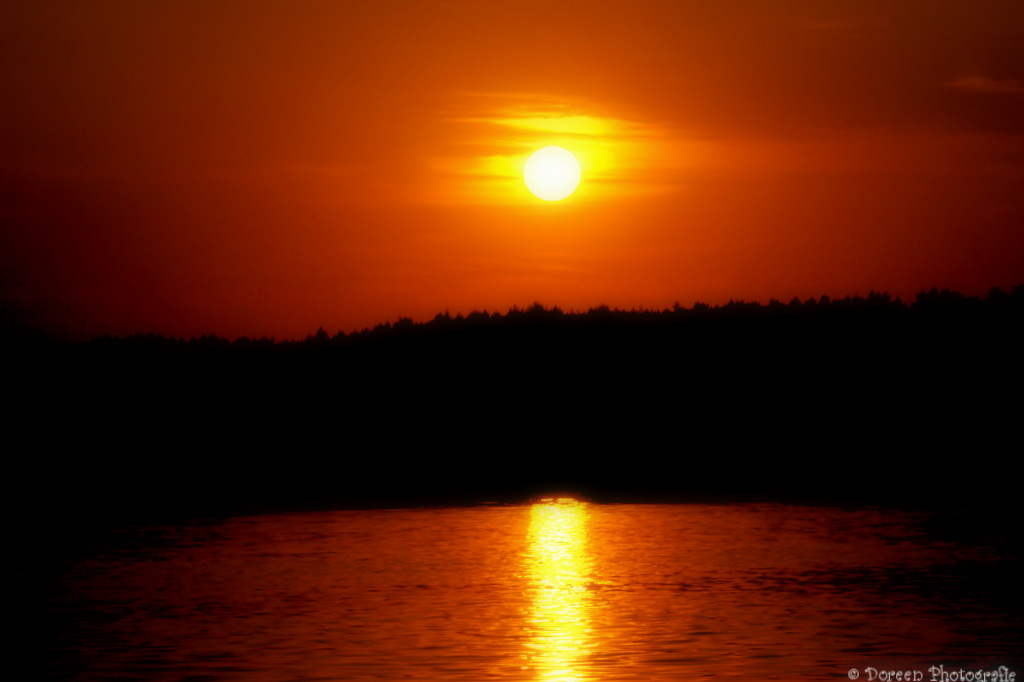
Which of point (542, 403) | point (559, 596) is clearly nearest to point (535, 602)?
point (559, 596)

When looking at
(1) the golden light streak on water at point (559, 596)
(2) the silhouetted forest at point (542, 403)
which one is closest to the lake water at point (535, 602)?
(1) the golden light streak on water at point (559, 596)

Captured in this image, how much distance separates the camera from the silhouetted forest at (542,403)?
3881cm

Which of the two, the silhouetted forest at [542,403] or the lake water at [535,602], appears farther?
the silhouetted forest at [542,403]

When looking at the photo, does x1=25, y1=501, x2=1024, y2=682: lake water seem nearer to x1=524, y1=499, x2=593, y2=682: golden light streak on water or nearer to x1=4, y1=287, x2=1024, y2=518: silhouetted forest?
x1=524, y1=499, x2=593, y2=682: golden light streak on water

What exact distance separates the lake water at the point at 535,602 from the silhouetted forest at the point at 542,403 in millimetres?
11761

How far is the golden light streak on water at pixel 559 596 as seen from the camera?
535 inches

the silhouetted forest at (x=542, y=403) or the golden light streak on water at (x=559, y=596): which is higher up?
the silhouetted forest at (x=542, y=403)

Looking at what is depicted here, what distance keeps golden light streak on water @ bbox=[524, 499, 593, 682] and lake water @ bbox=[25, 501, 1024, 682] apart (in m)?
0.05

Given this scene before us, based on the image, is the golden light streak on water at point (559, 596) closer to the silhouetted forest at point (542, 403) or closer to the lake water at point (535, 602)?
the lake water at point (535, 602)

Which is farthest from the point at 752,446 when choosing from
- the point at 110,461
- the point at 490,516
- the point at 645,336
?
the point at 110,461

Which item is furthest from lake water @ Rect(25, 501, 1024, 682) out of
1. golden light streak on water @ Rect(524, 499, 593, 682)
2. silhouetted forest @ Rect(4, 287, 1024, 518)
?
silhouetted forest @ Rect(4, 287, 1024, 518)

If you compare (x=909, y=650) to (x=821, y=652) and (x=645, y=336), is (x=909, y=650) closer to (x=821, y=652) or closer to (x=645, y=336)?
(x=821, y=652)

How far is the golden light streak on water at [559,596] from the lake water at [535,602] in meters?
0.05

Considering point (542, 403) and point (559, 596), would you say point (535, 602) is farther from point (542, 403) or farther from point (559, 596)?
point (542, 403)
